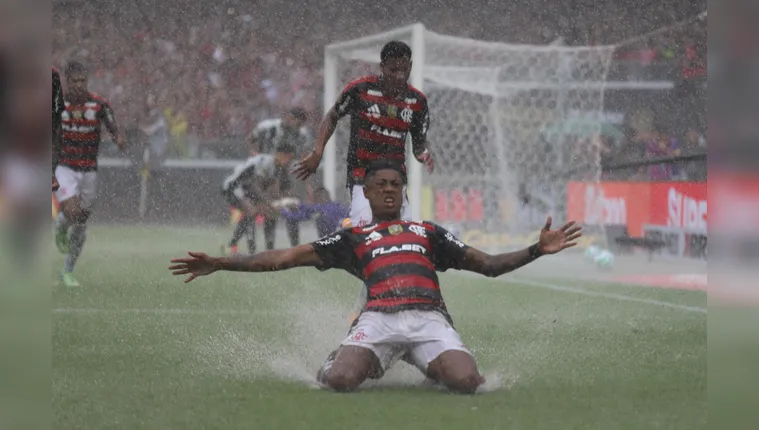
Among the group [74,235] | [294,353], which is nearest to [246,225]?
[74,235]

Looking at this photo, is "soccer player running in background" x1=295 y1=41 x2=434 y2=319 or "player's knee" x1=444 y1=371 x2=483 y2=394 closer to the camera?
"player's knee" x1=444 y1=371 x2=483 y2=394

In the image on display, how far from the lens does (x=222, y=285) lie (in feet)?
37.4

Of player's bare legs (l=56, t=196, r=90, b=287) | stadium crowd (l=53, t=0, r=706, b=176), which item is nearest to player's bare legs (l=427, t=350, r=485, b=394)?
player's bare legs (l=56, t=196, r=90, b=287)

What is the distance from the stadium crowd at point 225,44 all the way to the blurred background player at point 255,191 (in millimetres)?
7506

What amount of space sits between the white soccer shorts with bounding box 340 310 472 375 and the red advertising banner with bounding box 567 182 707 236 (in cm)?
890

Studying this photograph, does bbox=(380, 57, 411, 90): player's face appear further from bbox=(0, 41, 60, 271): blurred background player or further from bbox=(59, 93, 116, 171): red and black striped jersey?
bbox=(0, 41, 60, 271): blurred background player

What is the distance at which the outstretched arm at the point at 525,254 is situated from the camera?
17.2 feet

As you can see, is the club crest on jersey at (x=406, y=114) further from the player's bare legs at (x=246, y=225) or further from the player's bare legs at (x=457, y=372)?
the player's bare legs at (x=246, y=225)

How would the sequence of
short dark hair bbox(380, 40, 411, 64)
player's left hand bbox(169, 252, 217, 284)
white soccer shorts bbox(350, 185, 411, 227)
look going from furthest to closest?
white soccer shorts bbox(350, 185, 411, 227) < short dark hair bbox(380, 40, 411, 64) < player's left hand bbox(169, 252, 217, 284)

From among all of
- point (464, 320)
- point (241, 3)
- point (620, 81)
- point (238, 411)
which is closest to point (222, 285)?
point (464, 320)

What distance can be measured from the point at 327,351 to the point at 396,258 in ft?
4.19

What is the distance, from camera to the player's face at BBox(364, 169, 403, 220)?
226 inches

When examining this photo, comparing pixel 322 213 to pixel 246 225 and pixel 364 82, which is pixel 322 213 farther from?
pixel 364 82

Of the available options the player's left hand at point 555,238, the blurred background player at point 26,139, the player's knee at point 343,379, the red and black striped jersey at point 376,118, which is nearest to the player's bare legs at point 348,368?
the player's knee at point 343,379
